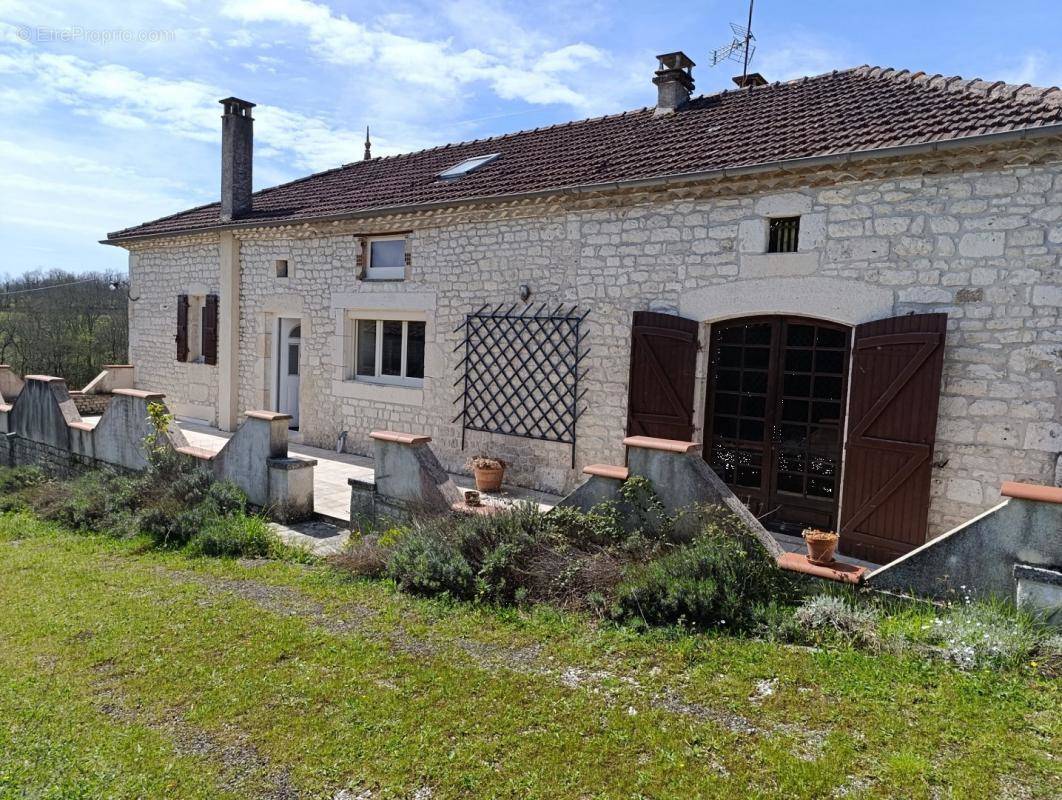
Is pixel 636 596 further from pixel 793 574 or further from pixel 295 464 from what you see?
pixel 295 464

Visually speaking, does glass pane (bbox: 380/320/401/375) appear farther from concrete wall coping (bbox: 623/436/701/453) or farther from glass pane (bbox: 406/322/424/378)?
concrete wall coping (bbox: 623/436/701/453)

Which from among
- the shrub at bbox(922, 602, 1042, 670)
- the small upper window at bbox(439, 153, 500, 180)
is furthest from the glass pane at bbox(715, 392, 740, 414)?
the small upper window at bbox(439, 153, 500, 180)

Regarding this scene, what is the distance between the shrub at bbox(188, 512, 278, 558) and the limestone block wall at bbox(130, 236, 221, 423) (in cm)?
606

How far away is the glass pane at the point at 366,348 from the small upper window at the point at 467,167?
2.54 m

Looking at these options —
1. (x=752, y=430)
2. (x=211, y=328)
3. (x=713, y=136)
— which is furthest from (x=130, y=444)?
(x=713, y=136)

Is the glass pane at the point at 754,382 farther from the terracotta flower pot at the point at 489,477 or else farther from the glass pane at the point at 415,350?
the glass pane at the point at 415,350

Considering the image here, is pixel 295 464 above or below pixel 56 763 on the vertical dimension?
above

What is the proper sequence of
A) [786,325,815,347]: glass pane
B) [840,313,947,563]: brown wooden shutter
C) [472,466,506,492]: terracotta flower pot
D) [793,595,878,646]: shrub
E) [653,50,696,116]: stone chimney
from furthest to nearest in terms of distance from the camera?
[653,50,696,116]: stone chimney
[472,466,506,492]: terracotta flower pot
[786,325,815,347]: glass pane
[840,313,947,563]: brown wooden shutter
[793,595,878,646]: shrub

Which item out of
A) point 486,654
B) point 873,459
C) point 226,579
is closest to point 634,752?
point 486,654

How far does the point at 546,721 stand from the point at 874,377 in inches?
164

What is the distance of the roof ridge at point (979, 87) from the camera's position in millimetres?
5668

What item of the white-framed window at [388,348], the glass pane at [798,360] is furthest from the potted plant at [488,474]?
the glass pane at [798,360]

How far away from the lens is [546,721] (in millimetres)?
3520

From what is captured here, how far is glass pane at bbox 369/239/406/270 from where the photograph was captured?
387 inches
